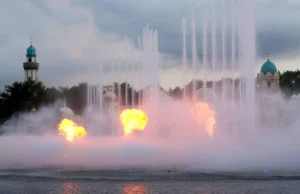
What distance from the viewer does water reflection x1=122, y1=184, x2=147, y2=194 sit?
87.2 ft

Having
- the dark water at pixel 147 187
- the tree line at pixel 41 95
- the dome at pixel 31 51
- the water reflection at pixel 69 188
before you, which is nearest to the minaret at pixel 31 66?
the dome at pixel 31 51

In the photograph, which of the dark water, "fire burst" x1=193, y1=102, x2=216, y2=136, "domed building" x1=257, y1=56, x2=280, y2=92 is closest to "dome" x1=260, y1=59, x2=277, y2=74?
"domed building" x1=257, y1=56, x2=280, y2=92

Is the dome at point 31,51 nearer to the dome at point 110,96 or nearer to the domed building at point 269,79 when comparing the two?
the dome at point 110,96

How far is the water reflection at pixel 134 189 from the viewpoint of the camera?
26.6 m

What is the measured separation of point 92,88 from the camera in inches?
3383

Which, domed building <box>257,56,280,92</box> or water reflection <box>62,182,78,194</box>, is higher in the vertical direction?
domed building <box>257,56,280,92</box>

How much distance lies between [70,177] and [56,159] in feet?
26.3

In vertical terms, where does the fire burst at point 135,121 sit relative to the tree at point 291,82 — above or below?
below

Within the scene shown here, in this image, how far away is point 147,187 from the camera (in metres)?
27.9

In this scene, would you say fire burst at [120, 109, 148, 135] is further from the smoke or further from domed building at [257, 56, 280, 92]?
domed building at [257, 56, 280, 92]

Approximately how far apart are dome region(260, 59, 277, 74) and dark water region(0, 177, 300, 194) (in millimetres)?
86036

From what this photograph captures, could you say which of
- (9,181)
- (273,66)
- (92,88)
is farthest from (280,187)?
(273,66)

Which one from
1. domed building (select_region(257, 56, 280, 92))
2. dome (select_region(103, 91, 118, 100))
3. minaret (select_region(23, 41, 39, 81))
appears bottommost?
dome (select_region(103, 91, 118, 100))

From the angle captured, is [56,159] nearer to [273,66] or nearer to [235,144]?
[235,144]
